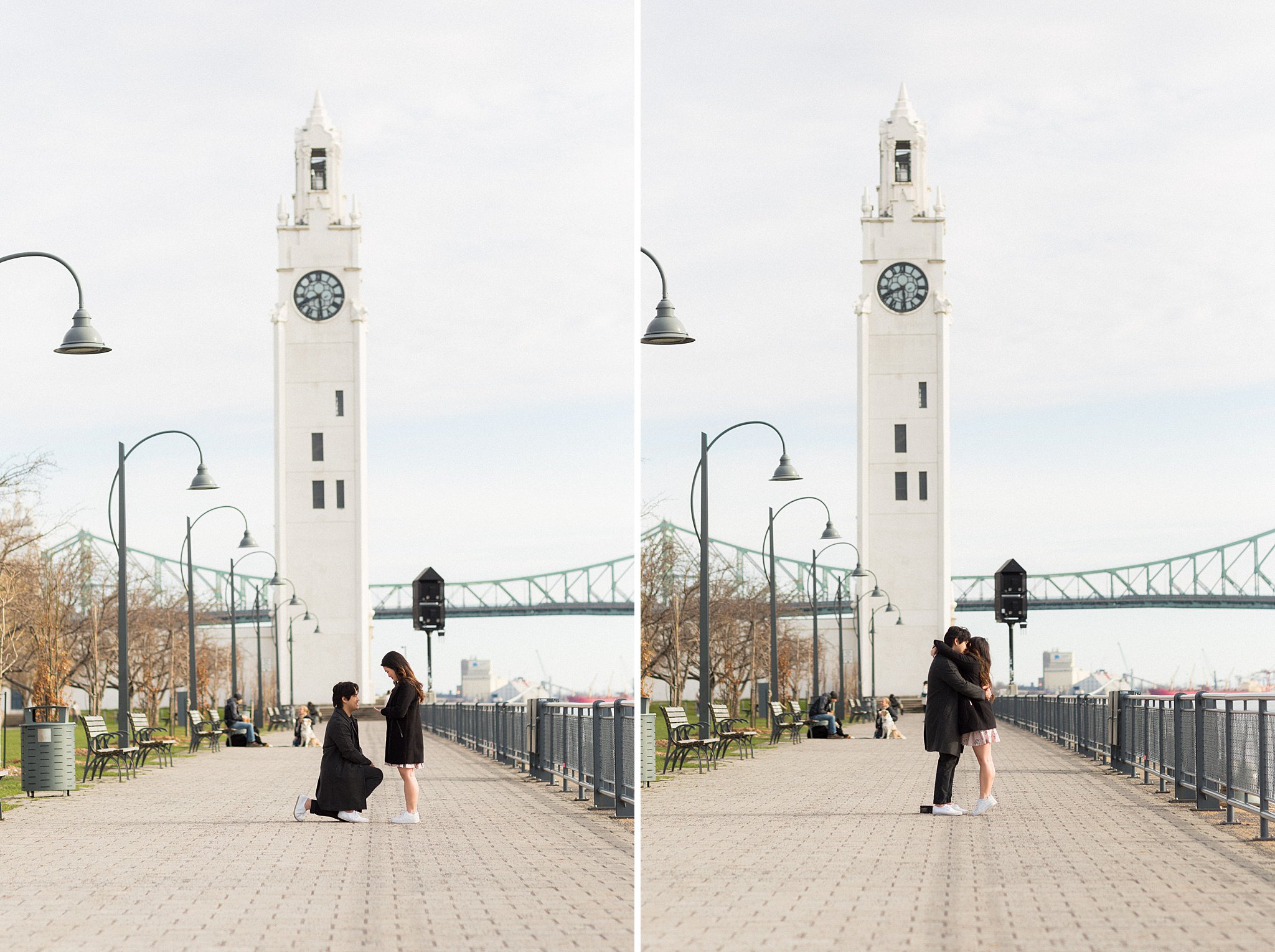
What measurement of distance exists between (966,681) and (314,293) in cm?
8534

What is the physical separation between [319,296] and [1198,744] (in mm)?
85316

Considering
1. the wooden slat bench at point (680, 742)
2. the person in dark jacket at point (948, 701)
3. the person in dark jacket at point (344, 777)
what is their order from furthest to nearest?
the wooden slat bench at point (680, 742) → the person in dark jacket at point (344, 777) → the person in dark jacket at point (948, 701)

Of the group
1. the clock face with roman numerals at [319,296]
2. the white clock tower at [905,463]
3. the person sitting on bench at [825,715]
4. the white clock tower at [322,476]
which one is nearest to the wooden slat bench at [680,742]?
the person sitting on bench at [825,715]

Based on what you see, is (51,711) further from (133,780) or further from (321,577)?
(321,577)

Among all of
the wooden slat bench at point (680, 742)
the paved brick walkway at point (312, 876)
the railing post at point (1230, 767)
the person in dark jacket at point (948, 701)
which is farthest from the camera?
the wooden slat bench at point (680, 742)

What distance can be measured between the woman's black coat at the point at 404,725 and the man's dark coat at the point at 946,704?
4.61 m

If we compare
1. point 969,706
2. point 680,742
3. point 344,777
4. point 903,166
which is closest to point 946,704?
point 969,706

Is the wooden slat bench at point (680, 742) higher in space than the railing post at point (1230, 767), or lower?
lower

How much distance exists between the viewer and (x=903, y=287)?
101 meters

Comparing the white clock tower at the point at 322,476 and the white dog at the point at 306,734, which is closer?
the white dog at the point at 306,734

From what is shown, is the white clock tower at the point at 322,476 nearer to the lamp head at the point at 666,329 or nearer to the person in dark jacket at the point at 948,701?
the lamp head at the point at 666,329

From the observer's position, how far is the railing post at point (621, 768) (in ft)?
52.5

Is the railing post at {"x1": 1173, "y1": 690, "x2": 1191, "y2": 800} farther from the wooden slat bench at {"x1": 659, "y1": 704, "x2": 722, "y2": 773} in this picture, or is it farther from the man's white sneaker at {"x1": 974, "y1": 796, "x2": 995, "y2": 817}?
the wooden slat bench at {"x1": 659, "y1": 704, "x2": 722, "y2": 773}

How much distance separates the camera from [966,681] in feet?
50.5
